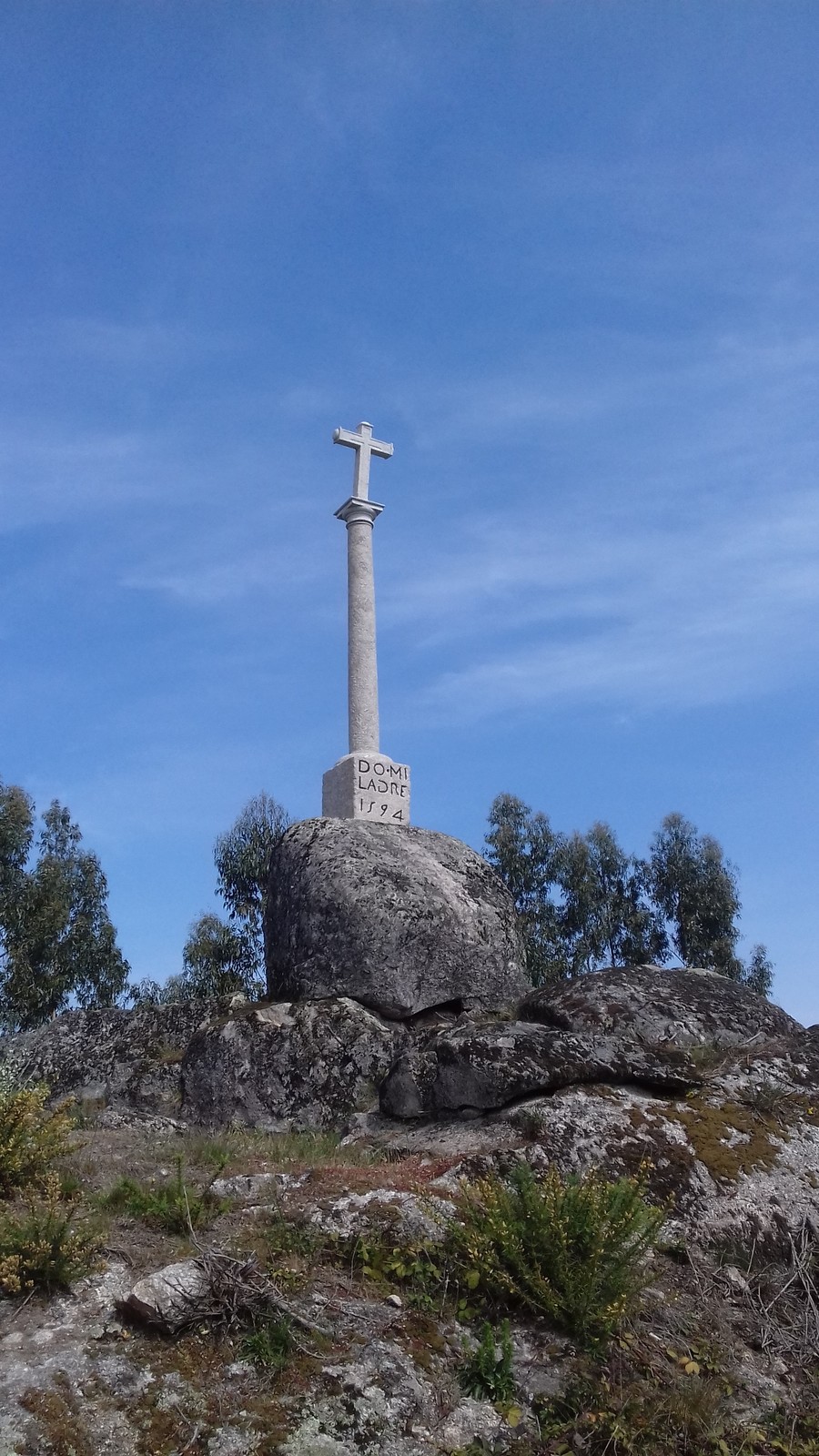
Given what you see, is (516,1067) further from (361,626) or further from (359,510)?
(359,510)

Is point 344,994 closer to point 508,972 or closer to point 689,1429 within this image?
point 508,972

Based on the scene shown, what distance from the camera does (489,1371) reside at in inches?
268

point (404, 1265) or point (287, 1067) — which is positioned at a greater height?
point (287, 1067)

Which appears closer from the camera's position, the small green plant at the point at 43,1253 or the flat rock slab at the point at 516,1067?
the small green plant at the point at 43,1253

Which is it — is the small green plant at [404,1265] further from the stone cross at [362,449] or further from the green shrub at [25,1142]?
the stone cross at [362,449]

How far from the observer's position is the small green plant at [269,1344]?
652 cm

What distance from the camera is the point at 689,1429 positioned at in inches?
270

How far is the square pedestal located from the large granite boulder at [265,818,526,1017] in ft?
5.17

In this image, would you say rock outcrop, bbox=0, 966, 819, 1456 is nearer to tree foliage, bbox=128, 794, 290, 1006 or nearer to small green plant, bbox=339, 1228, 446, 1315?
small green plant, bbox=339, 1228, 446, 1315

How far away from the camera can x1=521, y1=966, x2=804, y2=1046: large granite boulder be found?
42.7ft

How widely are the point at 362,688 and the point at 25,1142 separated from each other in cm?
1524

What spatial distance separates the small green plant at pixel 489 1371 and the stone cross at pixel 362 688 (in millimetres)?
13331

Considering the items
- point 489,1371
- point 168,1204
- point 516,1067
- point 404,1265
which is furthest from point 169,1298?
point 516,1067

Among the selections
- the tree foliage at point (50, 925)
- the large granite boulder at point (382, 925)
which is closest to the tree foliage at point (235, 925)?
the tree foliage at point (50, 925)
